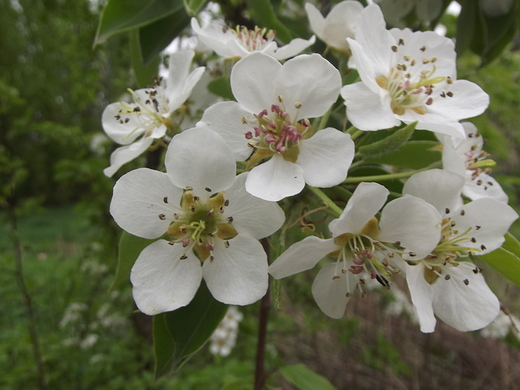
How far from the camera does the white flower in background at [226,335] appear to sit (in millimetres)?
2117

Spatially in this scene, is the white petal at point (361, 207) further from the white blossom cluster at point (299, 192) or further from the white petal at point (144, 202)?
the white petal at point (144, 202)

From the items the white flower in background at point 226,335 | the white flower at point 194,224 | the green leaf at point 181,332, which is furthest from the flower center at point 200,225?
the white flower in background at point 226,335

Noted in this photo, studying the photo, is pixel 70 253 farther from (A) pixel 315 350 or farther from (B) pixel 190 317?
(B) pixel 190 317

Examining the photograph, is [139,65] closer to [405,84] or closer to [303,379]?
[405,84]

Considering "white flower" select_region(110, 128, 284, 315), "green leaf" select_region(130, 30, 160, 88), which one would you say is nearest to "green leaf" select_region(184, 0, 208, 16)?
"green leaf" select_region(130, 30, 160, 88)

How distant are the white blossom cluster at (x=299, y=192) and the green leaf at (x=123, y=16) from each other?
0.22m

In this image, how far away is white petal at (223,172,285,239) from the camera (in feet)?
1.84

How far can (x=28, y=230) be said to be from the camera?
25.0ft

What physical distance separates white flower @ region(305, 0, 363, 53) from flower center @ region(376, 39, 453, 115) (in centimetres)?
13

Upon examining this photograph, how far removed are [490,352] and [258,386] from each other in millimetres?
2728

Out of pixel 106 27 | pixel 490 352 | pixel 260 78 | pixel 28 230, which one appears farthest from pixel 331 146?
pixel 28 230

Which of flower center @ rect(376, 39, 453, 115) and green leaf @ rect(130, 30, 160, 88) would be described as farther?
green leaf @ rect(130, 30, 160, 88)

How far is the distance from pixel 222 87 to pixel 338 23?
0.89 ft

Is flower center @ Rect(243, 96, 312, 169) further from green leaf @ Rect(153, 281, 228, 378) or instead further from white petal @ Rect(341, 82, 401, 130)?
green leaf @ Rect(153, 281, 228, 378)
